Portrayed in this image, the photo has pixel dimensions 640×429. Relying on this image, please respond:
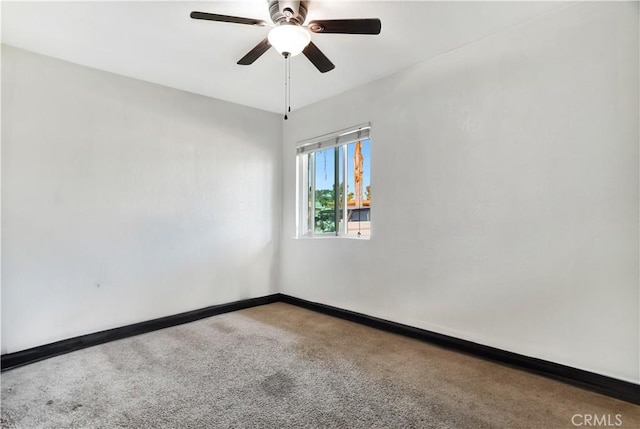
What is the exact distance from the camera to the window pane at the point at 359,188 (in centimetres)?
337

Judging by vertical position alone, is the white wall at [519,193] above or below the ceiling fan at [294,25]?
below

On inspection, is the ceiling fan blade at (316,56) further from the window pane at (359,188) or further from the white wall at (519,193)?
the window pane at (359,188)

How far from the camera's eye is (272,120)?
4.20 metres

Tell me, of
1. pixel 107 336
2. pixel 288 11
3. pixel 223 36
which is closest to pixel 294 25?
pixel 288 11

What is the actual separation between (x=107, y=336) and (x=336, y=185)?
8.88 feet

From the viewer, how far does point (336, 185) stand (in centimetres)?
376

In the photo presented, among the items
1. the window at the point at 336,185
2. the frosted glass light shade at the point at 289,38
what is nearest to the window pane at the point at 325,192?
the window at the point at 336,185

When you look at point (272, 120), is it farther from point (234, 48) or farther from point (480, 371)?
point (480, 371)

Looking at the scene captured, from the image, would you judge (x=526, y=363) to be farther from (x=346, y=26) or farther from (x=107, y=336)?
(x=107, y=336)

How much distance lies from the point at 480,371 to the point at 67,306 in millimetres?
3291

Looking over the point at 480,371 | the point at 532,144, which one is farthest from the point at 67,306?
the point at 532,144

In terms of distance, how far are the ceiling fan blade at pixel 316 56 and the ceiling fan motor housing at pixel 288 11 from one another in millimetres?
176

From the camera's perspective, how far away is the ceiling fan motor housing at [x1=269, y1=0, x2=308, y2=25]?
6.13ft

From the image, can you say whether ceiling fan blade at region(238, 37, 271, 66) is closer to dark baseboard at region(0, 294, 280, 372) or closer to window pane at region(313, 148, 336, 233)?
window pane at region(313, 148, 336, 233)
